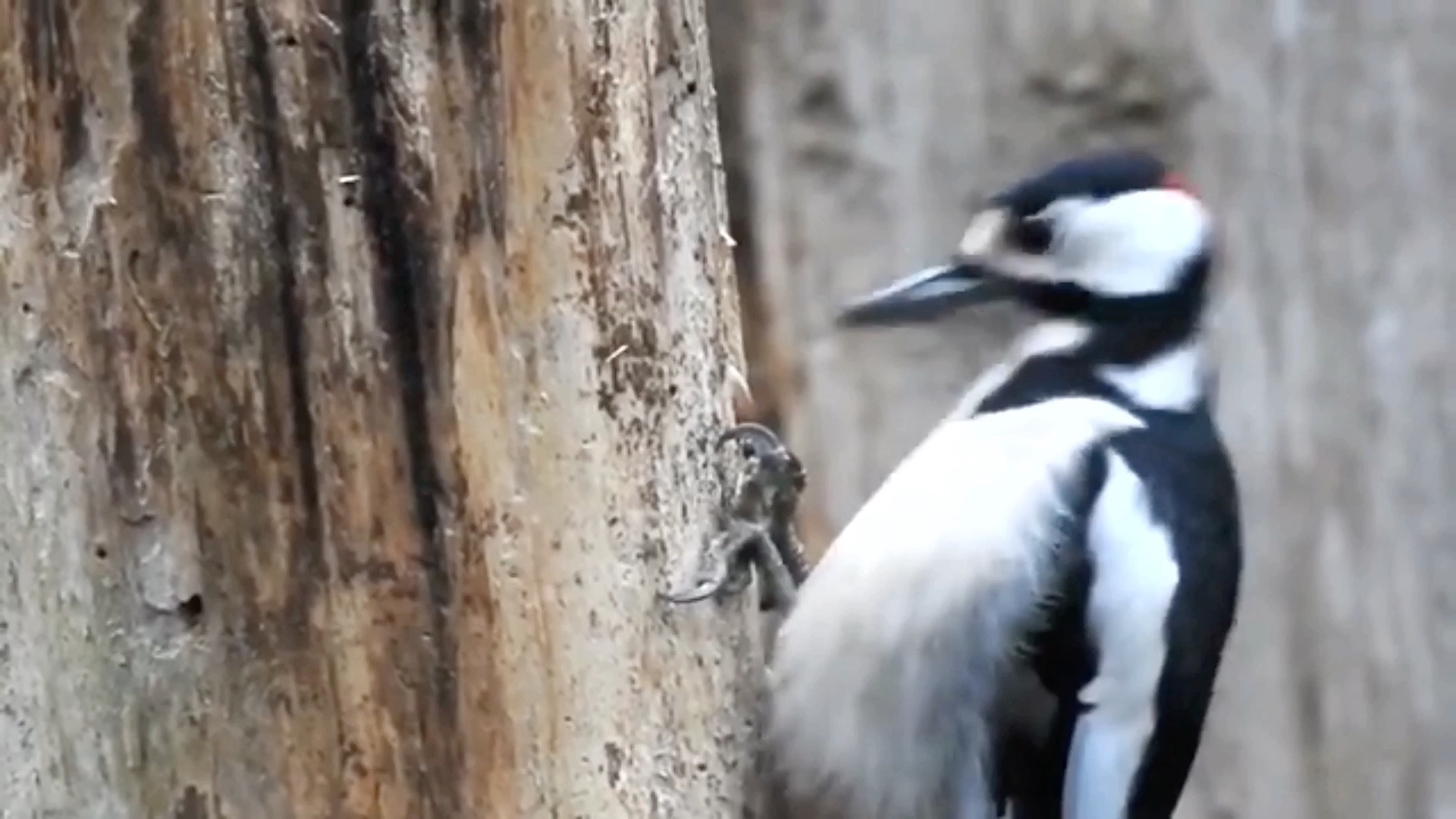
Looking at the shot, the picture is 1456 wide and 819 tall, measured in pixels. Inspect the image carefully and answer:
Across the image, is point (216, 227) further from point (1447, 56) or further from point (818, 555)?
point (1447, 56)

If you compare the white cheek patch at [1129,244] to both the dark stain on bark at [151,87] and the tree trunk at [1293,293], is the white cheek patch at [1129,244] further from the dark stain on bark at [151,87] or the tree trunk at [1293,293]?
the dark stain on bark at [151,87]

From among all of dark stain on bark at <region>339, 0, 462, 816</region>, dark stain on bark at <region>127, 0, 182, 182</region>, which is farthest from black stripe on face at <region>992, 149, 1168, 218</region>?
dark stain on bark at <region>127, 0, 182, 182</region>

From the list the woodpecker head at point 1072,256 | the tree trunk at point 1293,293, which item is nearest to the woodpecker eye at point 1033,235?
the woodpecker head at point 1072,256

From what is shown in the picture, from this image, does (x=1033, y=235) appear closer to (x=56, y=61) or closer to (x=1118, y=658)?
(x=1118, y=658)

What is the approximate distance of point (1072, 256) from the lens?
1.84 meters

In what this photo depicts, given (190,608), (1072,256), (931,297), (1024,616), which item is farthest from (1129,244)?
(190,608)

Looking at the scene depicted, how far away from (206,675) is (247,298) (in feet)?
0.67

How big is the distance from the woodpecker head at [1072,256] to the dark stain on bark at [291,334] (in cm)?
60

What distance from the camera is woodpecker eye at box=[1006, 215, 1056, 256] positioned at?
6.00 feet

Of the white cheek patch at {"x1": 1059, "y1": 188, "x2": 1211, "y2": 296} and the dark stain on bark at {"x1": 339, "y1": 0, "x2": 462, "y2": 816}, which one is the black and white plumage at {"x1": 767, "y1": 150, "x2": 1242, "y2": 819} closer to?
the white cheek patch at {"x1": 1059, "y1": 188, "x2": 1211, "y2": 296}

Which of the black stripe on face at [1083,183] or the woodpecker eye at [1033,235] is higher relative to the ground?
the black stripe on face at [1083,183]

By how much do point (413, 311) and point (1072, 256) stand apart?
26.3 inches

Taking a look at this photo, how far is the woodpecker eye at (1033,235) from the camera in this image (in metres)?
1.83

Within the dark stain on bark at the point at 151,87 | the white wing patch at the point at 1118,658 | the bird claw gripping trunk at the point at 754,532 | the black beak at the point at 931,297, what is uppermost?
the dark stain on bark at the point at 151,87
